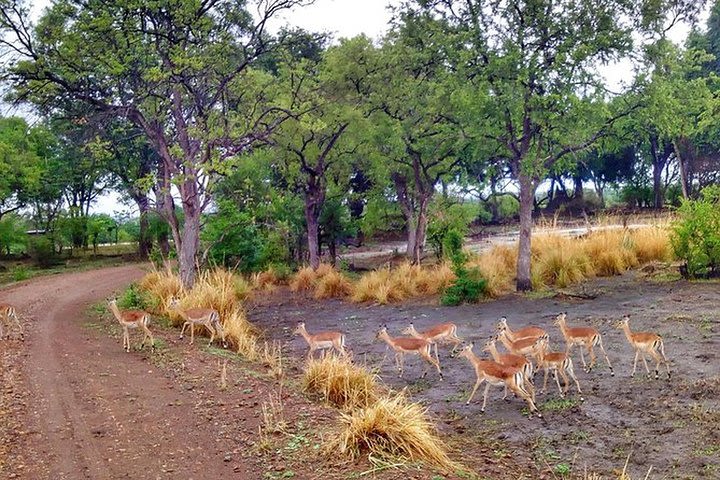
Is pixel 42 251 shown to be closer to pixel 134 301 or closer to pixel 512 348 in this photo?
pixel 134 301

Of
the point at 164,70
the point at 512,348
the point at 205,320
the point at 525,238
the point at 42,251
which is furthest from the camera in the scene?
the point at 42,251

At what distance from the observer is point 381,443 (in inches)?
263

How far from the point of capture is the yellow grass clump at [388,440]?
6.54 metres

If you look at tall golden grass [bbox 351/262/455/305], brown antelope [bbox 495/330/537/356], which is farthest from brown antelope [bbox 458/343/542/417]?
tall golden grass [bbox 351/262/455/305]

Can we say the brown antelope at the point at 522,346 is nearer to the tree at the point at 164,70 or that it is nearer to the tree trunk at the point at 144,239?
the tree at the point at 164,70

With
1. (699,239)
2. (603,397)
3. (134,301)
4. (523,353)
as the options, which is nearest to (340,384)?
(523,353)

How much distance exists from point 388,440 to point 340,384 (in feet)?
7.77

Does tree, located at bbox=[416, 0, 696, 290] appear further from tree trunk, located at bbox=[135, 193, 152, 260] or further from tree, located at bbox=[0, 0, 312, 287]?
tree trunk, located at bbox=[135, 193, 152, 260]

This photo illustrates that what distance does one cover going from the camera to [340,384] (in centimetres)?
898

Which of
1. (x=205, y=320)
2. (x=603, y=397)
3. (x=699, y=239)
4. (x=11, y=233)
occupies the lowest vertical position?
(x=603, y=397)

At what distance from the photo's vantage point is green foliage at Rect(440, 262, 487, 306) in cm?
1753

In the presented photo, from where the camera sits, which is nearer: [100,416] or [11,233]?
[100,416]

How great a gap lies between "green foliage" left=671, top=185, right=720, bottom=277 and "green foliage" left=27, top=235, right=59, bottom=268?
3088 cm

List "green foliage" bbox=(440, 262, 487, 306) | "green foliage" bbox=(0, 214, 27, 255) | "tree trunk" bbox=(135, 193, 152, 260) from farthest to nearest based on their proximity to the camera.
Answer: "tree trunk" bbox=(135, 193, 152, 260) → "green foliage" bbox=(0, 214, 27, 255) → "green foliage" bbox=(440, 262, 487, 306)
